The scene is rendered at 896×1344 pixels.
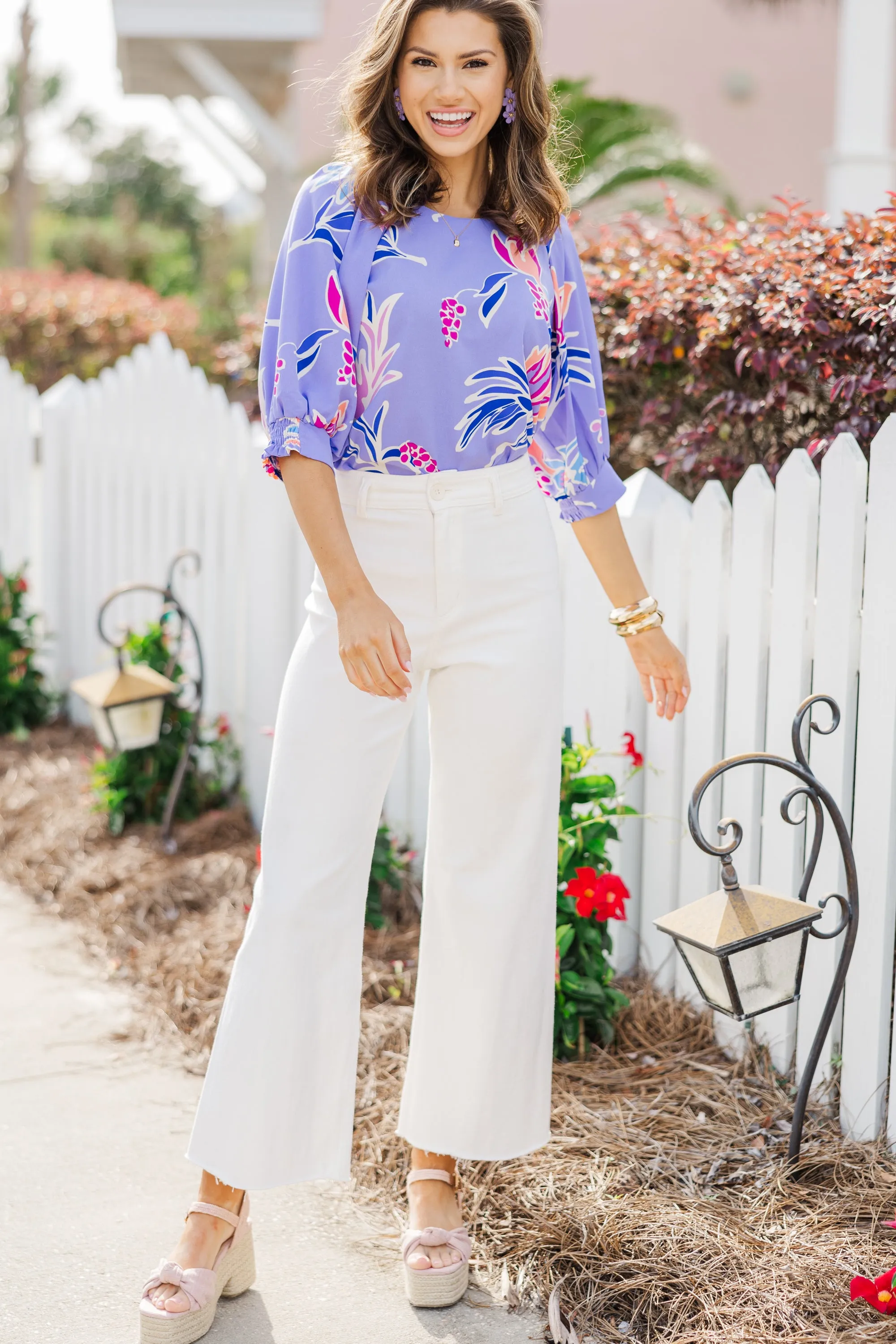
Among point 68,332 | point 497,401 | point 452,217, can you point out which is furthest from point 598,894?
point 68,332

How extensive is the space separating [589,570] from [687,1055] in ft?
3.39

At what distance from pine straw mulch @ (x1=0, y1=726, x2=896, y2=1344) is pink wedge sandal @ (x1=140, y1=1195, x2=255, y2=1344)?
1.04ft

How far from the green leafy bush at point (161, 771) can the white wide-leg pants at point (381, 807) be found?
2052 millimetres

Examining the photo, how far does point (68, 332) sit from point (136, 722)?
4.96 metres

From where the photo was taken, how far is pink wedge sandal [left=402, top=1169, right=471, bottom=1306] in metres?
2.03

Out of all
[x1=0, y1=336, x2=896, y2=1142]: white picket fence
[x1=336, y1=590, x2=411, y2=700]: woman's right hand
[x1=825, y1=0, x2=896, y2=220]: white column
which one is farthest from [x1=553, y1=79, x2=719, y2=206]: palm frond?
[x1=336, y1=590, x2=411, y2=700]: woman's right hand

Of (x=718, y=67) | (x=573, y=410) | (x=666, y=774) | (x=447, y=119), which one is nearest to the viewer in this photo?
(x=447, y=119)

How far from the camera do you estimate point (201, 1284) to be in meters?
1.93

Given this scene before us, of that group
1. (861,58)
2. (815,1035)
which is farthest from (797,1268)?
(861,58)

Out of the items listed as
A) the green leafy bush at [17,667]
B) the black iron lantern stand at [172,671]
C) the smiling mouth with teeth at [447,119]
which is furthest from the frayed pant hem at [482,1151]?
the green leafy bush at [17,667]

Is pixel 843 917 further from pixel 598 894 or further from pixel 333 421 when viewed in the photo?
pixel 333 421

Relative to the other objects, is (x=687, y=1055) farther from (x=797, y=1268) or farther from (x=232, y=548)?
(x=232, y=548)

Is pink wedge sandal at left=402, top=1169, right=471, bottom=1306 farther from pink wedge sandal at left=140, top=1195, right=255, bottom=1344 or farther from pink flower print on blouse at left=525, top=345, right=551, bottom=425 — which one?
pink flower print on blouse at left=525, top=345, right=551, bottom=425

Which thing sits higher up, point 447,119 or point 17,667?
point 447,119
